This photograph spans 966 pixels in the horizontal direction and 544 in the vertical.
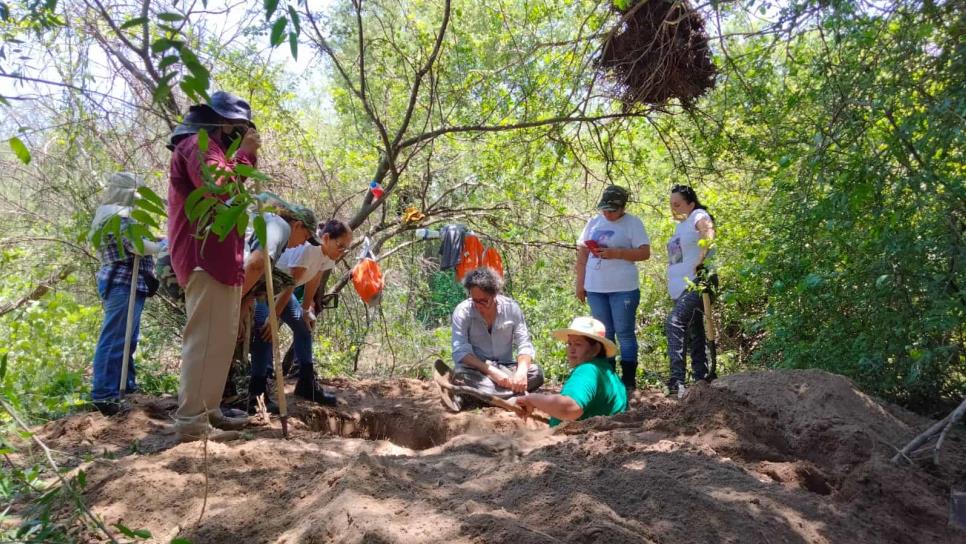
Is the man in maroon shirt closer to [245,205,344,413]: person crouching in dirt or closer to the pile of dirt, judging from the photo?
the pile of dirt

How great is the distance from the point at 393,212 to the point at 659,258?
3356mm

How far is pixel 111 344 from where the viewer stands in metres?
4.66

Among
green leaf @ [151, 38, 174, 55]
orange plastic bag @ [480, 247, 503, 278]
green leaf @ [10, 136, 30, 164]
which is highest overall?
orange plastic bag @ [480, 247, 503, 278]

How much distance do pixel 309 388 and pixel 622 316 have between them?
246 centimetres

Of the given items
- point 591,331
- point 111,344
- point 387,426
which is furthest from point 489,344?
point 111,344

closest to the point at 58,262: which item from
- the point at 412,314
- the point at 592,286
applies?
the point at 412,314

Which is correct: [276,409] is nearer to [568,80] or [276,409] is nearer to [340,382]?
[340,382]

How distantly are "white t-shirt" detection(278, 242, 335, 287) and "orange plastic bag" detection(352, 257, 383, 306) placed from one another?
1306 mm

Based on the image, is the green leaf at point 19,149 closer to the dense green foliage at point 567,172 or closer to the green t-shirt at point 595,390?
the dense green foliage at point 567,172

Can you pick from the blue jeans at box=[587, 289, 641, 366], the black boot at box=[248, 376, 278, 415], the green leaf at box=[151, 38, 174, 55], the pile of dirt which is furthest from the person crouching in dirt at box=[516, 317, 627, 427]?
the green leaf at box=[151, 38, 174, 55]

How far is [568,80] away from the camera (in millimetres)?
6059

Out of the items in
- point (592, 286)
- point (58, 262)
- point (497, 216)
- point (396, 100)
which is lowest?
point (592, 286)

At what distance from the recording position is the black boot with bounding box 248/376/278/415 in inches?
194

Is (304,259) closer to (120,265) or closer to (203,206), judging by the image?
(120,265)
